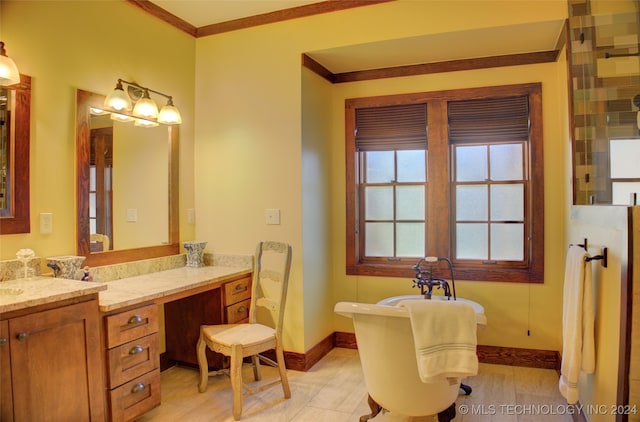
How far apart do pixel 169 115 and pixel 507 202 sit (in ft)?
9.01

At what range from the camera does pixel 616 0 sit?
8.38 feet

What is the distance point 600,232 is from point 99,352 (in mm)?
2488

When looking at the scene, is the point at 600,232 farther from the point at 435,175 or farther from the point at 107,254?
the point at 107,254

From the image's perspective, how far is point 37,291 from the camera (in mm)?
1911

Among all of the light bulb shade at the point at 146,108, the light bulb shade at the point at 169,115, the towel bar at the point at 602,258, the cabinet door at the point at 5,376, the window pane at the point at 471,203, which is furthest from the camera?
the window pane at the point at 471,203

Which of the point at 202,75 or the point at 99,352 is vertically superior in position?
the point at 202,75

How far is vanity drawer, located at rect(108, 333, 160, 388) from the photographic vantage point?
2.17 meters

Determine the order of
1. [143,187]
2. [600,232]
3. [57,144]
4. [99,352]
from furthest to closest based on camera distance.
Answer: [143,187]
[57,144]
[99,352]
[600,232]

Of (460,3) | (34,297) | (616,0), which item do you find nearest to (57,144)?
(34,297)

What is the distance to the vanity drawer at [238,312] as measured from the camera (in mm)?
3010

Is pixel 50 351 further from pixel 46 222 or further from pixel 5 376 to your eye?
pixel 46 222

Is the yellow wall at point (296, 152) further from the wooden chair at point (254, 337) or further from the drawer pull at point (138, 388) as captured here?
the drawer pull at point (138, 388)

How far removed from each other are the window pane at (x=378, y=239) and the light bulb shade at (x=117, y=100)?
2.18 m

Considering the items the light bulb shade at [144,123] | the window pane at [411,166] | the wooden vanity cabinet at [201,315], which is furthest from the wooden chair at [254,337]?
the window pane at [411,166]
